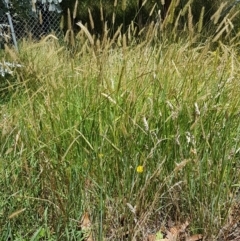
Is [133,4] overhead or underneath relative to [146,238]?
underneath

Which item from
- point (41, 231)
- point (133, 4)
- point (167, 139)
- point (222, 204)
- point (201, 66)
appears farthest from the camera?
point (133, 4)

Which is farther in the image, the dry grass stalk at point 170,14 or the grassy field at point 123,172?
the dry grass stalk at point 170,14

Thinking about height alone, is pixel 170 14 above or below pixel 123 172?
above

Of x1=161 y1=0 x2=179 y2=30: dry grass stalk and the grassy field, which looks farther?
x1=161 y1=0 x2=179 y2=30: dry grass stalk

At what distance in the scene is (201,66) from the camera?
2.00 m

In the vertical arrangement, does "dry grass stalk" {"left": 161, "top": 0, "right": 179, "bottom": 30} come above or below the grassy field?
above

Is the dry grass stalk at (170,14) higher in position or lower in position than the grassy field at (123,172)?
higher

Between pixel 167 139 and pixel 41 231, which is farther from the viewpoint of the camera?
pixel 167 139

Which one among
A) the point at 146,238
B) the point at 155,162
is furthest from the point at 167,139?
the point at 146,238

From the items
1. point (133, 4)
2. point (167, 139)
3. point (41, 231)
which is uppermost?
point (167, 139)

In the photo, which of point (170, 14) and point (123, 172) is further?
point (170, 14)

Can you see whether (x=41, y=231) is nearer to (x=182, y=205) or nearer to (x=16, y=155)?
(x=16, y=155)

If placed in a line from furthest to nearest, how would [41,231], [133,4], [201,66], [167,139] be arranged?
[133,4]
[201,66]
[167,139]
[41,231]

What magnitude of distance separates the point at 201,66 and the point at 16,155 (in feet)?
3.07
